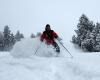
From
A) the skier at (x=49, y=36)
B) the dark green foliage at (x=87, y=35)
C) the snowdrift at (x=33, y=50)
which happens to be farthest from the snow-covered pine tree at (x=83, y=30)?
the skier at (x=49, y=36)

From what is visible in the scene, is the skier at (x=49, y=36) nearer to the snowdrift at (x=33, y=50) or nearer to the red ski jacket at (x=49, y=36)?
the red ski jacket at (x=49, y=36)

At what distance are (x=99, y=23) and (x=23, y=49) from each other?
36.0 m

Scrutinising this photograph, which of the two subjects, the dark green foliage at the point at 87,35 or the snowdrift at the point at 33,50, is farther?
the dark green foliage at the point at 87,35

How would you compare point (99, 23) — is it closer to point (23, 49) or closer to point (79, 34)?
point (79, 34)

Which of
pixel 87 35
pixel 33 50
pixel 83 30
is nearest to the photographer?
pixel 33 50

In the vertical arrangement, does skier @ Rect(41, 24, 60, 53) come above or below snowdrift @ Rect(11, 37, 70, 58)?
above

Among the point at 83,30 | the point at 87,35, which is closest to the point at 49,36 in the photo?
the point at 87,35

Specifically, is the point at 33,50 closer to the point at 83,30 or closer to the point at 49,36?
the point at 49,36

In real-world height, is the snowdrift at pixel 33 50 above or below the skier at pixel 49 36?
below

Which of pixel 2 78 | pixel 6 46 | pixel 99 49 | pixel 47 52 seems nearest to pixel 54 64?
pixel 2 78

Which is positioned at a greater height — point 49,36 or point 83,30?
point 83,30

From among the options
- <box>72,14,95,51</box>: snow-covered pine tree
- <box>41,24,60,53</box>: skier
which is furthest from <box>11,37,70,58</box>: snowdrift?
<box>72,14,95,51</box>: snow-covered pine tree

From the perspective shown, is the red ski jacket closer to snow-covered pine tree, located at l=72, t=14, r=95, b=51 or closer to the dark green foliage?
the dark green foliage

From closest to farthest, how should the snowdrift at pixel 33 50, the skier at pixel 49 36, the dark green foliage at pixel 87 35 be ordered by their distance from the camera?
the snowdrift at pixel 33 50, the skier at pixel 49 36, the dark green foliage at pixel 87 35
